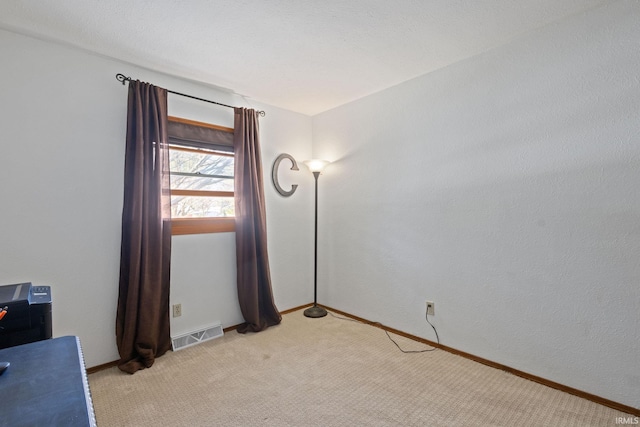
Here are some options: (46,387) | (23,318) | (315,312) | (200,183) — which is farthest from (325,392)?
(200,183)

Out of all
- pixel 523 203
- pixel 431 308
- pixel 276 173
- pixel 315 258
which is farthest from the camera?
pixel 315 258

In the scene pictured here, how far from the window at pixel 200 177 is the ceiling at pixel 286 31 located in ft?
1.62

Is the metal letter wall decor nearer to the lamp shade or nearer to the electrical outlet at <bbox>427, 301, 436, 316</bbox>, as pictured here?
the lamp shade

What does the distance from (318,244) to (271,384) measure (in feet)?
5.95

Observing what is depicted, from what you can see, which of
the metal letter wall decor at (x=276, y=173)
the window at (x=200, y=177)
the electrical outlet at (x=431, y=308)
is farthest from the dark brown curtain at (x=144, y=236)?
the electrical outlet at (x=431, y=308)

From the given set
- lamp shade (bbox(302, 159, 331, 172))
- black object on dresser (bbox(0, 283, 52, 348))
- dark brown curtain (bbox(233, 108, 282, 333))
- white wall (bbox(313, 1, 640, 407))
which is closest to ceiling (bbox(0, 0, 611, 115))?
white wall (bbox(313, 1, 640, 407))

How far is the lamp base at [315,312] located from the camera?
3344 millimetres

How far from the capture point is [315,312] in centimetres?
338

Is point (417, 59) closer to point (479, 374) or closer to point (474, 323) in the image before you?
point (474, 323)

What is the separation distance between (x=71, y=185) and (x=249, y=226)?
1.37m

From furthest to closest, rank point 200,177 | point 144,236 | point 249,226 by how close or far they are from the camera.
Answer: point 249,226 < point 200,177 < point 144,236

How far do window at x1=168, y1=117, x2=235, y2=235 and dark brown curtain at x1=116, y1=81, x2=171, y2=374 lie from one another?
0.65 feet

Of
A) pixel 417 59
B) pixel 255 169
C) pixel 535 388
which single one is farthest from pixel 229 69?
pixel 535 388

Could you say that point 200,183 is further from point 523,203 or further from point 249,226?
point 523,203
